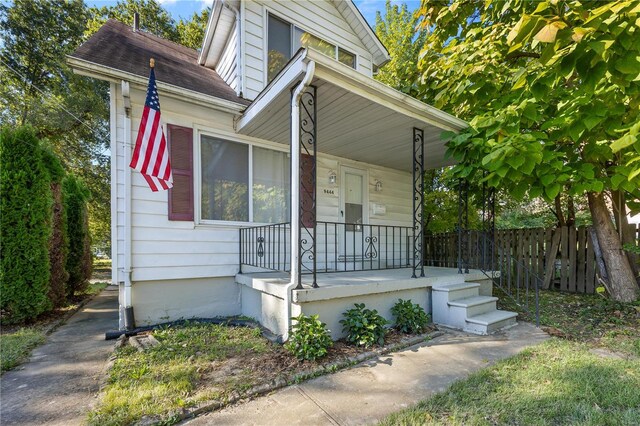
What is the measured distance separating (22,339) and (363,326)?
4254 mm

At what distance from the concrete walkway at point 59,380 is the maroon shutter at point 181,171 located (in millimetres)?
1886

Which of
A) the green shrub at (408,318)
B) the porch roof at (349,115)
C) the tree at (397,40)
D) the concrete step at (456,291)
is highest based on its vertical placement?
the tree at (397,40)

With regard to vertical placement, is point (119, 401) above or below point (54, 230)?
below

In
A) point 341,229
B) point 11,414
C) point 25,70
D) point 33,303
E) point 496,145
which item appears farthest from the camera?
point 25,70

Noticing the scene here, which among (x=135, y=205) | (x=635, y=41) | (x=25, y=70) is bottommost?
(x=135, y=205)

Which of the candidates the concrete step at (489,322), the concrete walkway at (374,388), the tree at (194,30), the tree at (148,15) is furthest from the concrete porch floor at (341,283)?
the tree at (148,15)

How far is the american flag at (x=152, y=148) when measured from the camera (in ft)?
11.8

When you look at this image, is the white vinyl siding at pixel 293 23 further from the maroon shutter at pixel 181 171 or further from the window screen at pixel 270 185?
the maroon shutter at pixel 181 171

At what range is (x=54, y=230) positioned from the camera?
207 inches

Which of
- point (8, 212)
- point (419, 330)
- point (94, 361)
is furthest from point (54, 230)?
point (419, 330)

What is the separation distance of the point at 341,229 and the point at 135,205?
376 cm

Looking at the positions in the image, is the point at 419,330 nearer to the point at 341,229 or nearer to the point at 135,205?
the point at 341,229

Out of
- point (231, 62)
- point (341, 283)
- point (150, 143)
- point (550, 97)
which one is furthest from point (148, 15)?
point (550, 97)

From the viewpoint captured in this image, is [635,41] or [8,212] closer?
[635,41]
